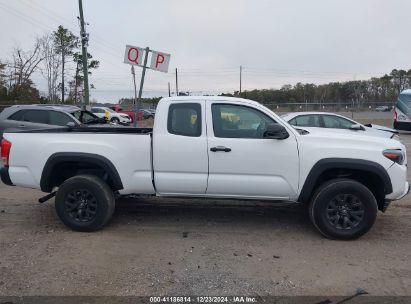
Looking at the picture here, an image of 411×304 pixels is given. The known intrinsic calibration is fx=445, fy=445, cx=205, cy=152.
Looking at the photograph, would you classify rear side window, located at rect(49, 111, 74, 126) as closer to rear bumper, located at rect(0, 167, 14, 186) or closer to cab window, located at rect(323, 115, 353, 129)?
rear bumper, located at rect(0, 167, 14, 186)

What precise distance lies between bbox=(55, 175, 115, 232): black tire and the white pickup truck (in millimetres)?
13

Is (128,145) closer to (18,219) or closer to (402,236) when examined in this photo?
(18,219)

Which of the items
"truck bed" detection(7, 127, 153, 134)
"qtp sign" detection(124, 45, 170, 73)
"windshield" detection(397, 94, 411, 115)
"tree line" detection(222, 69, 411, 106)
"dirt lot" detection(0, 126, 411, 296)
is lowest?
"dirt lot" detection(0, 126, 411, 296)

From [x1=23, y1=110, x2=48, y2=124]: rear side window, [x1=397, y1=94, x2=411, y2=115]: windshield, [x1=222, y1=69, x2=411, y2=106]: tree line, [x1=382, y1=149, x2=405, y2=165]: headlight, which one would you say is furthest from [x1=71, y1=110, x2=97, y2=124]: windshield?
[x1=222, y1=69, x2=411, y2=106]: tree line

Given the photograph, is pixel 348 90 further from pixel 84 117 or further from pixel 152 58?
pixel 152 58

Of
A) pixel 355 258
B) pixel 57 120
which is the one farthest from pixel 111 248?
pixel 57 120

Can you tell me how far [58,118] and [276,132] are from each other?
28.7 feet

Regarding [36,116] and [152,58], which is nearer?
[152,58]

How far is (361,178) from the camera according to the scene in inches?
231

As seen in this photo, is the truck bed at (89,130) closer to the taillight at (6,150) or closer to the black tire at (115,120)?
the taillight at (6,150)

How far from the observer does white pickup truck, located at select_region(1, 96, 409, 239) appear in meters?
5.51

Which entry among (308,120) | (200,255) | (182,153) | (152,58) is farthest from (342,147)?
(308,120)

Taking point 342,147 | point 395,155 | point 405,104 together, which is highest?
point 405,104

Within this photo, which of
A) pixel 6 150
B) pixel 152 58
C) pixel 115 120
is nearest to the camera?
pixel 6 150
